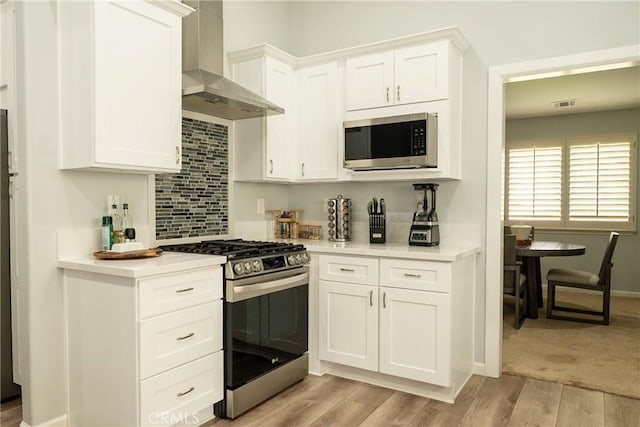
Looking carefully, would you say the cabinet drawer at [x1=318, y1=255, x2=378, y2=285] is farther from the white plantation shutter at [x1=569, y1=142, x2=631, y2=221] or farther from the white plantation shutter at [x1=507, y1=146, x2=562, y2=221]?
the white plantation shutter at [x1=569, y1=142, x2=631, y2=221]

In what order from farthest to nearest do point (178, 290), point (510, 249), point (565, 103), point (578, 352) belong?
point (565, 103) < point (510, 249) < point (578, 352) < point (178, 290)

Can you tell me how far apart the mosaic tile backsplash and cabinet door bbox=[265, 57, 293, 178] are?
0.34 metres

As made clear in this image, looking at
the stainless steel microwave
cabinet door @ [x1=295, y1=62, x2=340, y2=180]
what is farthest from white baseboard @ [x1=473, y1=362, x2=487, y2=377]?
cabinet door @ [x1=295, y1=62, x2=340, y2=180]

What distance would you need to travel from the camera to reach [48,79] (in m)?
2.30

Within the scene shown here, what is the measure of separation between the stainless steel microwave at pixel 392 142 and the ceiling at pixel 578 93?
8.21ft

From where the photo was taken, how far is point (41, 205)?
2.28m

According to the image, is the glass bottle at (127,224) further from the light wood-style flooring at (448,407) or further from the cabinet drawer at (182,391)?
→ the light wood-style flooring at (448,407)

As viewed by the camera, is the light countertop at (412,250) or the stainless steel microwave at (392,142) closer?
the light countertop at (412,250)

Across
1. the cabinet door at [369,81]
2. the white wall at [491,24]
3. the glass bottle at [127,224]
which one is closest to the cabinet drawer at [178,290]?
the glass bottle at [127,224]

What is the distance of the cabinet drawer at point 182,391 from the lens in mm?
2104

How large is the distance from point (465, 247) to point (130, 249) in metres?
2.09

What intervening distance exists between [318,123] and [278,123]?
0.99 feet

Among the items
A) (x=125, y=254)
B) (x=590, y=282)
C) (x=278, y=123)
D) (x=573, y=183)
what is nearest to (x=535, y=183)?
(x=573, y=183)

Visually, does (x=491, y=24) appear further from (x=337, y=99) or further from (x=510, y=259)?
(x=510, y=259)
